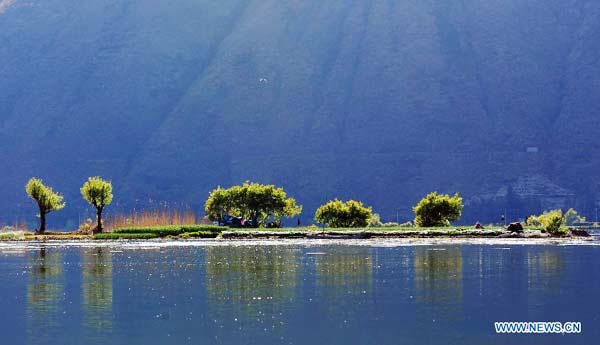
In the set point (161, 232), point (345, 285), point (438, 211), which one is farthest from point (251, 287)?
point (438, 211)

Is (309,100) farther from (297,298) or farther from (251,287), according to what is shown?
(297,298)

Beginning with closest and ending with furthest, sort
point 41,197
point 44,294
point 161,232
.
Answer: point 44,294, point 161,232, point 41,197

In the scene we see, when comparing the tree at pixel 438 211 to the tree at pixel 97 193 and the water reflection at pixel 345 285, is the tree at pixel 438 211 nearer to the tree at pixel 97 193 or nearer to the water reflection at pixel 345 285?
the tree at pixel 97 193

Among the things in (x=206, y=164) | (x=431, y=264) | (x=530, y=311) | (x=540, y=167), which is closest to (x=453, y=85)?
(x=540, y=167)

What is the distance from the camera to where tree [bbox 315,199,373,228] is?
67938mm

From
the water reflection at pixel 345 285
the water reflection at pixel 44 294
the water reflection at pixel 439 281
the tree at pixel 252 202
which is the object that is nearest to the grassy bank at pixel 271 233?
the tree at pixel 252 202

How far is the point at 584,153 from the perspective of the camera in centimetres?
12875

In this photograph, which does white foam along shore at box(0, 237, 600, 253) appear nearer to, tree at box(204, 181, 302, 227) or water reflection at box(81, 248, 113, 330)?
water reflection at box(81, 248, 113, 330)

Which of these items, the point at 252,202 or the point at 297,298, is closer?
the point at 297,298

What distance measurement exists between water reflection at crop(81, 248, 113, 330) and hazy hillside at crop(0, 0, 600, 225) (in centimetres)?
8779

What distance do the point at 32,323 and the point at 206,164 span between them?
116 meters

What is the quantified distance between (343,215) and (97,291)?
41.1m

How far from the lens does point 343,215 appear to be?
223 feet

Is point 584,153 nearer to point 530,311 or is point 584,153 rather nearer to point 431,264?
point 431,264
